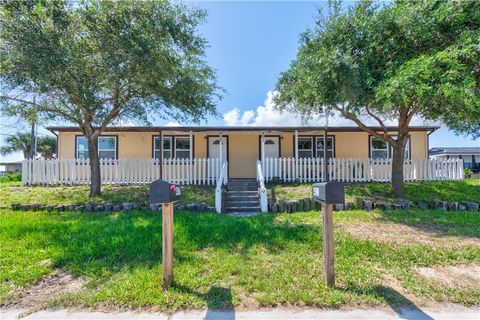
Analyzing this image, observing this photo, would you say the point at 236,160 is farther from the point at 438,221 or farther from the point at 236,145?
the point at 438,221

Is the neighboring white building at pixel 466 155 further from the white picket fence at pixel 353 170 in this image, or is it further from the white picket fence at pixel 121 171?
the white picket fence at pixel 121 171

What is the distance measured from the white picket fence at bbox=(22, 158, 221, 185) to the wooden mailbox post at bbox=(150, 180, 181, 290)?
773cm

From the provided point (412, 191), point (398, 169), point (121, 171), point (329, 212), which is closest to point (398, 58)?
point (398, 169)

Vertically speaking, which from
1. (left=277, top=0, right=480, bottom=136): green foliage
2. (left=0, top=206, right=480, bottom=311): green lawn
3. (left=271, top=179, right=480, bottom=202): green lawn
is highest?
(left=277, top=0, right=480, bottom=136): green foliage

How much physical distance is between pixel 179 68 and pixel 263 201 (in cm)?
533

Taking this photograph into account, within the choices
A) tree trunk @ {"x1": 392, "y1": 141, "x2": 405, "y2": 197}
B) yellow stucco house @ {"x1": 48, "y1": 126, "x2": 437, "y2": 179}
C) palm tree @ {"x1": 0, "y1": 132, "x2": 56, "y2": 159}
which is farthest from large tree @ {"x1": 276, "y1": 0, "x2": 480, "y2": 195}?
palm tree @ {"x1": 0, "y1": 132, "x2": 56, "y2": 159}

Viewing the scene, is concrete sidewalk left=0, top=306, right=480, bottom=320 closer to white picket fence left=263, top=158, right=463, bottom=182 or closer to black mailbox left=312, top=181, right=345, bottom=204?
black mailbox left=312, top=181, right=345, bottom=204

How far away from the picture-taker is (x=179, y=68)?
29.0ft

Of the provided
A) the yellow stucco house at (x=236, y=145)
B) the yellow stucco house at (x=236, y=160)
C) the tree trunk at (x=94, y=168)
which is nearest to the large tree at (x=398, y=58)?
the yellow stucco house at (x=236, y=160)

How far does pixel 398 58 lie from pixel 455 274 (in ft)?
18.8

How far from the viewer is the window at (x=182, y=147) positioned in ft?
43.4

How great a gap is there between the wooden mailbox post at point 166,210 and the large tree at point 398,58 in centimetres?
559

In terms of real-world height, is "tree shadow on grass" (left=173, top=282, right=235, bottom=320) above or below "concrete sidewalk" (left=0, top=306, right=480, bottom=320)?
above

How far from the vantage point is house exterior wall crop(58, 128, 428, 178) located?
42.7 feet
